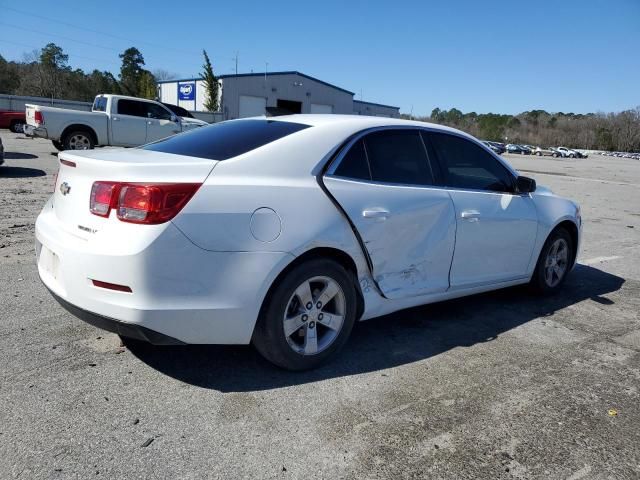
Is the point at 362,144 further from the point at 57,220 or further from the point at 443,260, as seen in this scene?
the point at 57,220

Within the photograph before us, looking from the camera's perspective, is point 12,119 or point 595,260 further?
point 12,119

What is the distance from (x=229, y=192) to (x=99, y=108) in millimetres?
15097

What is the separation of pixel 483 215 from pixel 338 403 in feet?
6.89

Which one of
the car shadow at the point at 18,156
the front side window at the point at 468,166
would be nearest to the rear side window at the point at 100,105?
the car shadow at the point at 18,156

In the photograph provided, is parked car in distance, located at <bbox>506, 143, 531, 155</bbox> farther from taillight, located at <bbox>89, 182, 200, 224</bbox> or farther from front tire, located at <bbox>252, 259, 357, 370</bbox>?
taillight, located at <bbox>89, 182, 200, 224</bbox>

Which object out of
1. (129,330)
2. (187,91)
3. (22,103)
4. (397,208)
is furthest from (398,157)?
(187,91)

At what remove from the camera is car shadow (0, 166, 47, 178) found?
11.2m

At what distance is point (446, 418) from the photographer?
116 inches

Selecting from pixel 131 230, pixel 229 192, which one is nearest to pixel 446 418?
pixel 229 192

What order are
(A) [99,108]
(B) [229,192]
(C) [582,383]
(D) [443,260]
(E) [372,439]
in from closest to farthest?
(E) [372,439] < (B) [229,192] < (C) [582,383] < (D) [443,260] < (A) [99,108]

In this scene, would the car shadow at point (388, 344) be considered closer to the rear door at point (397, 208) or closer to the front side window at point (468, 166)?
the rear door at point (397, 208)

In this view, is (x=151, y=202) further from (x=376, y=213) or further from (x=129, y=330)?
(x=376, y=213)

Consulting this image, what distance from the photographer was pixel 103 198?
9.48 ft

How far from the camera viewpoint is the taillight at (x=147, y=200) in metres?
2.75
